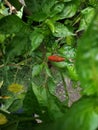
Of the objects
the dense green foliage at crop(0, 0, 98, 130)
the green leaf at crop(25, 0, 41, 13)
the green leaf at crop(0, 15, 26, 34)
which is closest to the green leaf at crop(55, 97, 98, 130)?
the dense green foliage at crop(0, 0, 98, 130)

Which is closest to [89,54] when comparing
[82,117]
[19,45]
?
[82,117]

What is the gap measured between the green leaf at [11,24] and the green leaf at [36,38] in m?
0.05

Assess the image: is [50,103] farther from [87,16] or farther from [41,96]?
[87,16]

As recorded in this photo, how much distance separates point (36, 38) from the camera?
2.97 ft

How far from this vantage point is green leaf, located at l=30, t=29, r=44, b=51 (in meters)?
0.89

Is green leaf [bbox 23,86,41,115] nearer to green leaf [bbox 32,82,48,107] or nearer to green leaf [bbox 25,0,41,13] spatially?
green leaf [bbox 32,82,48,107]

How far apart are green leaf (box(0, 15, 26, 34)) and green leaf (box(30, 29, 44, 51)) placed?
0.05 m

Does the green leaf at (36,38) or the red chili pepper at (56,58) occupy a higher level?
the green leaf at (36,38)

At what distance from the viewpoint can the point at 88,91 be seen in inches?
14.0

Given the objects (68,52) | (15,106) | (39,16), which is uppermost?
(39,16)

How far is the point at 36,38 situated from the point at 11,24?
9 centimetres

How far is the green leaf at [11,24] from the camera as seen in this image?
2.70ft

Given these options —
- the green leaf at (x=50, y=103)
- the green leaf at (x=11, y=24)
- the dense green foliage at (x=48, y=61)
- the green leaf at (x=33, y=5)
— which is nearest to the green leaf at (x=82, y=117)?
the dense green foliage at (x=48, y=61)

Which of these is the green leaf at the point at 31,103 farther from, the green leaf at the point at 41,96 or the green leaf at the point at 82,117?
the green leaf at the point at 82,117
